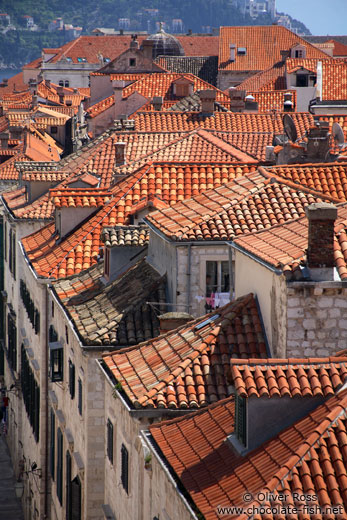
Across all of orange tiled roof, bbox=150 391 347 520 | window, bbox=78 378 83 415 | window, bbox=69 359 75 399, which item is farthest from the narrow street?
orange tiled roof, bbox=150 391 347 520

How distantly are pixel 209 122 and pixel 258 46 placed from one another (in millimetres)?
69531

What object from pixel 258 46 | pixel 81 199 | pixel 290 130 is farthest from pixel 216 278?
pixel 258 46

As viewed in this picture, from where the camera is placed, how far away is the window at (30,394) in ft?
118

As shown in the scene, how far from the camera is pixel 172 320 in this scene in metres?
22.7

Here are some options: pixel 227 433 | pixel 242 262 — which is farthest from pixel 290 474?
pixel 242 262

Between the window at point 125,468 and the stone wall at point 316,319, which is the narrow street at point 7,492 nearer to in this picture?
the window at point 125,468

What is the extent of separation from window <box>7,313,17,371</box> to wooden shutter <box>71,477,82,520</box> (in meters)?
18.4

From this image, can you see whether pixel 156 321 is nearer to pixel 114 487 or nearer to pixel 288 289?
pixel 114 487

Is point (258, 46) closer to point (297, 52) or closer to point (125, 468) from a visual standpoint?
point (297, 52)

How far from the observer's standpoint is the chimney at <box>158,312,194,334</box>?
22.7 meters

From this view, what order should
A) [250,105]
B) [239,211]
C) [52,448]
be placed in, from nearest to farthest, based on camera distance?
1. [239,211]
2. [52,448]
3. [250,105]

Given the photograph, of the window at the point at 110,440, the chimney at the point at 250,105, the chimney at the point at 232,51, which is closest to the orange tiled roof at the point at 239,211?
the window at the point at 110,440

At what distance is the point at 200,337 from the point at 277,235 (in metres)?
2.43

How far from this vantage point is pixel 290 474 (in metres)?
14.6
